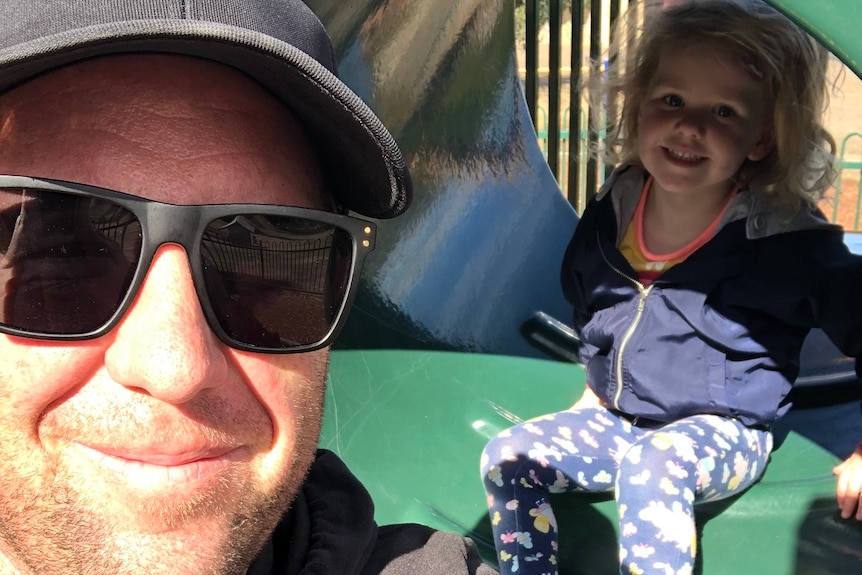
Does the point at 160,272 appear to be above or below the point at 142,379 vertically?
above

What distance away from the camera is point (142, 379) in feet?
2.67

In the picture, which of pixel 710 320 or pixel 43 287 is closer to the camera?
pixel 43 287

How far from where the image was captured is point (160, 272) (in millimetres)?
814

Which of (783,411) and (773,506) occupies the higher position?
(783,411)

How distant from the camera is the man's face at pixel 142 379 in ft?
2.69

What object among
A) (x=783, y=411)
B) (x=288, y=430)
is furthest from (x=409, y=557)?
(x=783, y=411)

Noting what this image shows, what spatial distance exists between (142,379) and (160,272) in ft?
0.35

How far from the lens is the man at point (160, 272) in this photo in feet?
2.60

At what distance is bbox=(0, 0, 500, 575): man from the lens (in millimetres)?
793

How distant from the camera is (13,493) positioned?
0.86 metres

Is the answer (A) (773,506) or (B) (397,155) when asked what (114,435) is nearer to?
(B) (397,155)

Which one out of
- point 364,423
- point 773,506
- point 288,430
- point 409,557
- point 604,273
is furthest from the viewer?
point 364,423

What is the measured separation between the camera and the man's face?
820 mm

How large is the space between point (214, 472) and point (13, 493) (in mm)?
204
